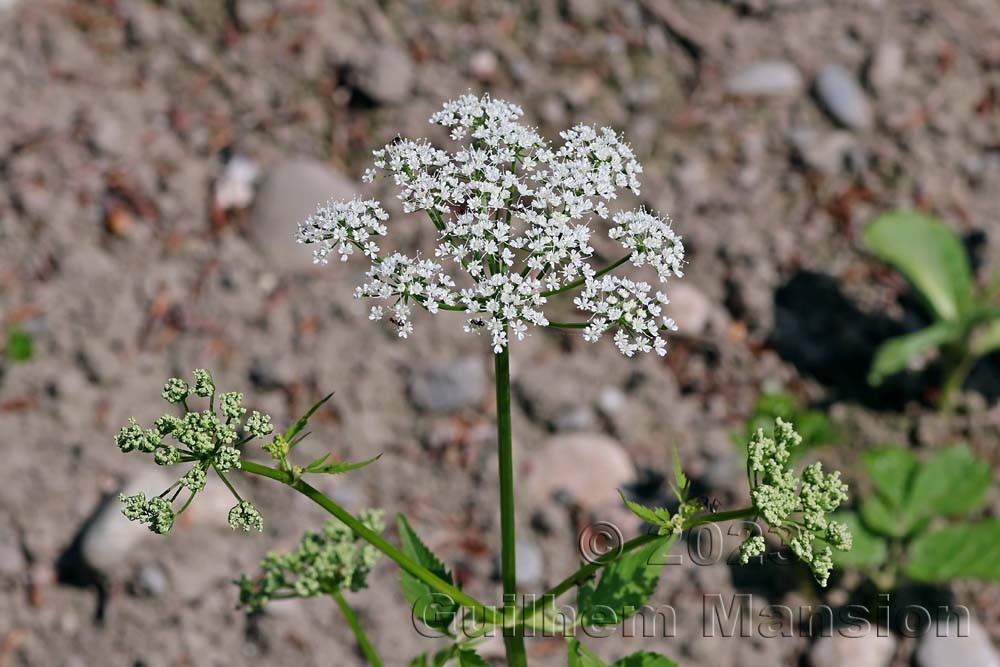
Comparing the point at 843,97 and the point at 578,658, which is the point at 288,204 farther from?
the point at 578,658

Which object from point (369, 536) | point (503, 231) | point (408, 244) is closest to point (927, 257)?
point (408, 244)

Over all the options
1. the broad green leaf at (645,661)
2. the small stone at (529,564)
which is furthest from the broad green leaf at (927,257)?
the broad green leaf at (645,661)

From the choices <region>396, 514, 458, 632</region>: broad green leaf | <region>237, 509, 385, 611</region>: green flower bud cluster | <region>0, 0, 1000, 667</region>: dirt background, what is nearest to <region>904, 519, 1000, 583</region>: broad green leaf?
<region>0, 0, 1000, 667</region>: dirt background

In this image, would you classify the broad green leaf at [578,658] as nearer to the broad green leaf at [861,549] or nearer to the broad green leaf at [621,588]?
the broad green leaf at [621,588]

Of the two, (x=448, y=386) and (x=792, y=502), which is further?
(x=448, y=386)

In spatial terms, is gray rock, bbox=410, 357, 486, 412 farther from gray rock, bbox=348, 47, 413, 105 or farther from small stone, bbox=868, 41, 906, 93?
small stone, bbox=868, 41, 906, 93

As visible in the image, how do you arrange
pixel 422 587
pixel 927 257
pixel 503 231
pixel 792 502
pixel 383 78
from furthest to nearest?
pixel 383 78 → pixel 927 257 → pixel 422 587 → pixel 503 231 → pixel 792 502
